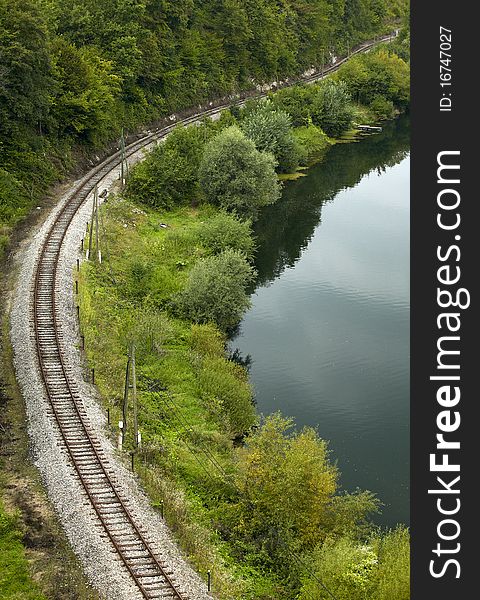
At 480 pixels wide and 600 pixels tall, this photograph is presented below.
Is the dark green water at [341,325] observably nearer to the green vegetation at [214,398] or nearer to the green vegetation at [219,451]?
the green vegetation at [214,398]

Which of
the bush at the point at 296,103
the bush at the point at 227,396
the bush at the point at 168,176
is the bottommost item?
the bush at the point at 227,396

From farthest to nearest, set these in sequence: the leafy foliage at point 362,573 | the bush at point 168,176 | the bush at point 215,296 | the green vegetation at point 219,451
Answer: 1. the bush at point 168,176
2. the bush at point 215,296
3. the green vegetation at point 219,451
4. the leafy foliage at point 362,573

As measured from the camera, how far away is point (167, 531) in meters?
32.5

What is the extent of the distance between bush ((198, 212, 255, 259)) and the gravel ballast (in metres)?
14.7

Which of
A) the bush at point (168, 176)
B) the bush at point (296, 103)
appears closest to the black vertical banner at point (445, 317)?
the bush at point (168, 176)

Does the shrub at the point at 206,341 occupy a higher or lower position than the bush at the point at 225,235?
lower

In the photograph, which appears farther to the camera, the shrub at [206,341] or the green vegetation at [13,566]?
the shrub at [206,341]

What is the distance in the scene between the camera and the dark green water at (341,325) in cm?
4419

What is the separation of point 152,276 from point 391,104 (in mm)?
83916

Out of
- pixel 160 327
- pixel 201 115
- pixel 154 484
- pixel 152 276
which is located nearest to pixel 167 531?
pixel 154 484

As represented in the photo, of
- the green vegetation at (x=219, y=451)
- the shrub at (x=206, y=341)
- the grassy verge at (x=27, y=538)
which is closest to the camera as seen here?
the grassy verge at (x=27, y=538)

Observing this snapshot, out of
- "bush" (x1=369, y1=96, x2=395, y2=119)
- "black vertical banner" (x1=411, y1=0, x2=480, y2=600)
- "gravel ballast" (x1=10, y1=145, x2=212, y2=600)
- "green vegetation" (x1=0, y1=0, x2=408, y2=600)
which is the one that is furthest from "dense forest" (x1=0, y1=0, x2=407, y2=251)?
"black vertical banner" (x1=411, y1=0, x2=480, y2=600)

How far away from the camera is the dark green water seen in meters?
44.2

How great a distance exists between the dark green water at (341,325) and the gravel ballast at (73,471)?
1123cm
